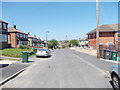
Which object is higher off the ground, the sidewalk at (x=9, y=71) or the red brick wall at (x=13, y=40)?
the red brick wall at (x=13, y=40)

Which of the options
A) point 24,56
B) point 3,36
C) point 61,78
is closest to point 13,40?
point 3,36

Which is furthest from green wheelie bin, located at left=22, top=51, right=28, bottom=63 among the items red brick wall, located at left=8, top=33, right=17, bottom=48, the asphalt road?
red brick wall, located at left=8, top=33, right=17, bottom=48

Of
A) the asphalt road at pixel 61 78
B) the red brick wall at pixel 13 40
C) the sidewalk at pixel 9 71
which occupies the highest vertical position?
the red brick wall at pixel 13 40

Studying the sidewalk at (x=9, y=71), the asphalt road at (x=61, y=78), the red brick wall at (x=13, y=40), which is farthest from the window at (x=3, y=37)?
the asphalt road at (x=61, y=78)

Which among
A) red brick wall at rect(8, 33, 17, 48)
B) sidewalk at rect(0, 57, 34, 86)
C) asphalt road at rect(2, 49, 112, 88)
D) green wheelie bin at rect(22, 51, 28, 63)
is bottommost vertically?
asphalt road at rect(2, 49, 112, 88)

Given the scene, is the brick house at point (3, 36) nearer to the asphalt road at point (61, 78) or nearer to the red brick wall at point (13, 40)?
the red brick wall at point (13, 40)

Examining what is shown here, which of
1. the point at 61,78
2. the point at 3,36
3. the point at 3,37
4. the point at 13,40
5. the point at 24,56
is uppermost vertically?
the point at 3,36

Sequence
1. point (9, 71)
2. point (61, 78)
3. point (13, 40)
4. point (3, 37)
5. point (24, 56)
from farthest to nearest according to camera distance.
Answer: point (13, 40) < point (3, 37) < point (24, 56) < point (9, 71) < point (61, 78)

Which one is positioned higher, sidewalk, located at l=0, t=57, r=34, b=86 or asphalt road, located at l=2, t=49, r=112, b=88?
sidewalk, located at l=0, t=57, r=34, b=86

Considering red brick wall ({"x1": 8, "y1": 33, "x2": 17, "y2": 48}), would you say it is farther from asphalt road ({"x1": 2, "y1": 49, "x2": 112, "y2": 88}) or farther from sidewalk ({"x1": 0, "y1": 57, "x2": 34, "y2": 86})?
asphalt road ({"x1": 2, "y1": 49, "x2": 112, "y2": 88})

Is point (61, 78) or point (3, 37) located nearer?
point (61, 78)

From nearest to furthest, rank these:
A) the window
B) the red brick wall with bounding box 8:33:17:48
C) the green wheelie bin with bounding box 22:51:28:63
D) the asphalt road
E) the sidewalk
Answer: the asphalt road
the sidewalk
the green wheelie bin with bounding box 22:51:28:63
the window
the red brick wall with bounding box 8:33:17:48

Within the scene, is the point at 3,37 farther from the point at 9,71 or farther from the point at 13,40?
the point at 9,71

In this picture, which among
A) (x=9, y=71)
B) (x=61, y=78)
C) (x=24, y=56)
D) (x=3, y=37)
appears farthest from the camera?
(x=3, y=37)
